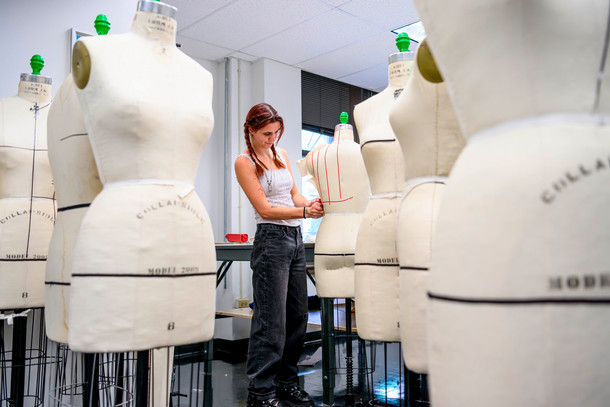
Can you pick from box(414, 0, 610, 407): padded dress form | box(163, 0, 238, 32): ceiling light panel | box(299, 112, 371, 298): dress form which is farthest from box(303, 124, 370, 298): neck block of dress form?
box(163, 0, 238, 32): ceiling light panel

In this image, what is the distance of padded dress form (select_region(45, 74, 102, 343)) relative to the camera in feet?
5.07

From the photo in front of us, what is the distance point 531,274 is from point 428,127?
71cm

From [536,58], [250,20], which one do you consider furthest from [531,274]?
[250,20]

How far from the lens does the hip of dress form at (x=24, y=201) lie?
1.93 metres

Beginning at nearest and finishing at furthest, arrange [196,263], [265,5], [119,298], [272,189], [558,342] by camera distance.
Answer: [558,342]
[119,298]
[196,263]
[272,189]
[265,5]

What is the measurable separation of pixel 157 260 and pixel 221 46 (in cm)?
481

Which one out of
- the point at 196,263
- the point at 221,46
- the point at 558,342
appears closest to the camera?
the point at 558,342

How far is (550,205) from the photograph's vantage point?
59 cm

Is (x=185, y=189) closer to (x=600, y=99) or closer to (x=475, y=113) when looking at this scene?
(x=475, y=113)

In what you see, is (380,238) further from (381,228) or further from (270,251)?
(270,251)

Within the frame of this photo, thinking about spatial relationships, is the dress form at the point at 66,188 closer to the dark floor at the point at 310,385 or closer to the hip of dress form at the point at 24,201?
the hip of dress form at the point at 24,201

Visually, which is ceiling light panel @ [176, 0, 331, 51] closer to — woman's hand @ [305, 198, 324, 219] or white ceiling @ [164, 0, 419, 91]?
white ceiling @ [164, 0, 419, 91]

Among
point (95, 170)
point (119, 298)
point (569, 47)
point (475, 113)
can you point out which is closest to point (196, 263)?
point (119, 298)

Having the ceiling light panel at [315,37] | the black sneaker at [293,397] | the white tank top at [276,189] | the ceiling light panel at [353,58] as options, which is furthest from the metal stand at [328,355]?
the ceiling light panel at [353,58]
